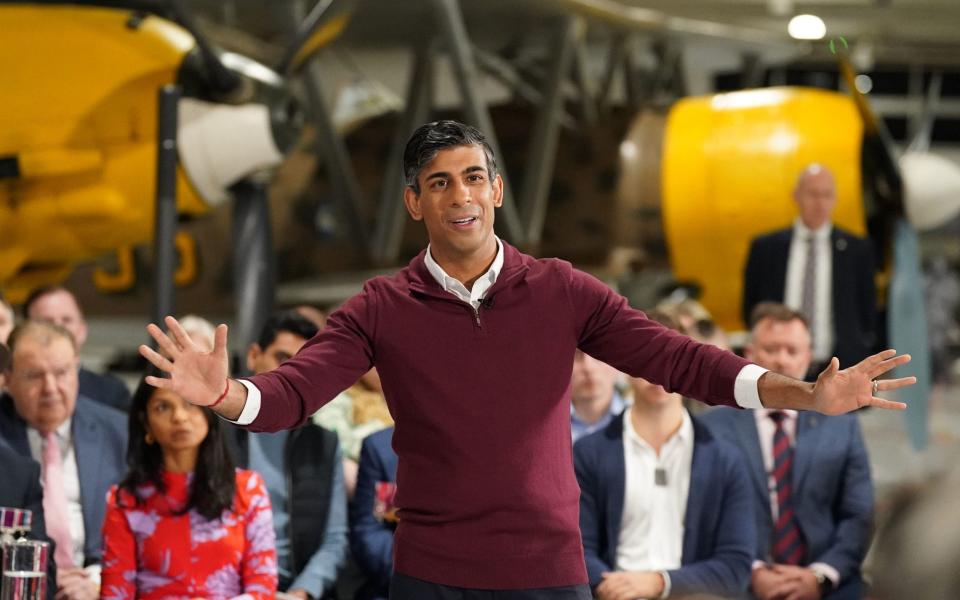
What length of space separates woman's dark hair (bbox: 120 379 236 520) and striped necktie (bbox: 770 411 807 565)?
161cm

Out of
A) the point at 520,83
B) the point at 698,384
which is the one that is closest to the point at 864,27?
the point at 520,83

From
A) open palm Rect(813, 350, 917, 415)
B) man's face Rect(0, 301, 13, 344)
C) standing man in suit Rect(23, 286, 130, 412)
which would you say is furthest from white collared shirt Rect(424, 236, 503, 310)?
standing man in suit Rect(23, 286, 130, 412)

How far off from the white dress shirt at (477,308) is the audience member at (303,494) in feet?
5.72

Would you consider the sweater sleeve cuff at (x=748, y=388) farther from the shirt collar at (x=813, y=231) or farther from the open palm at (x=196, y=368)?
the shirt collar at (x=813, y=231)

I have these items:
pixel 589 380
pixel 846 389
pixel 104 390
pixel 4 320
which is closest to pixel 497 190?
pixel 846 389

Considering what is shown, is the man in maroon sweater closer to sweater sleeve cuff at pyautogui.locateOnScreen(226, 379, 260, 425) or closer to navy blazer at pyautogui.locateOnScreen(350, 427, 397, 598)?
sweater sleeve cuff at pyautogui.locateOnScreen(226, 379, 260, 425)

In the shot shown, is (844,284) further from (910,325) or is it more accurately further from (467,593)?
(467,593)

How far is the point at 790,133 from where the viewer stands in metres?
8.46

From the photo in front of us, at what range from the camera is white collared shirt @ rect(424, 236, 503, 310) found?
209cm

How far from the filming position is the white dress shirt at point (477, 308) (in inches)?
77.4

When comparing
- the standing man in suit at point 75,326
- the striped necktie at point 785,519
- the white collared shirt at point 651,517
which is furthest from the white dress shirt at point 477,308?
the standing man in suit at point 75,326

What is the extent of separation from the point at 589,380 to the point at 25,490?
164 cm

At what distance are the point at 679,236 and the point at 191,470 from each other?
5.95 metres

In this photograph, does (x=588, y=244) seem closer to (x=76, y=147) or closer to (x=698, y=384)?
(x=76, y=147)
